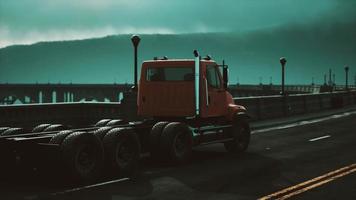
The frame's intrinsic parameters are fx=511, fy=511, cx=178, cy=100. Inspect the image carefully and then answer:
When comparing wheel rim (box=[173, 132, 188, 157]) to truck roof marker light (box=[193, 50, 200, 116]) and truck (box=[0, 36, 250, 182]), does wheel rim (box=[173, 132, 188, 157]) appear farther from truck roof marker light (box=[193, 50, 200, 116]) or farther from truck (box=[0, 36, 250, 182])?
truck roof marker light (box=[193, 50, 200, 116])

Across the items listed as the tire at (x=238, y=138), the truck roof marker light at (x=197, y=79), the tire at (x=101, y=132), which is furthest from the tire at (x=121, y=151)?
the tire at (x=238, y=138)

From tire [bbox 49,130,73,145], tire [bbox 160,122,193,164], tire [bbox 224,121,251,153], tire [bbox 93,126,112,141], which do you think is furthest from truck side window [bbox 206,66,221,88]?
tire [bbox 49,130,73,145]

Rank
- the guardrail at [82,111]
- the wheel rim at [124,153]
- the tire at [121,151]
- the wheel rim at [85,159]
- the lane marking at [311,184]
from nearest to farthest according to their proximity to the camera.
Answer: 1. the lane marking at [311,184]
2. the wheel rim at [85,159]
3. the tire at [121,151]
4. the wheel rim at [124,153]
5. the guardrail at [82,111]

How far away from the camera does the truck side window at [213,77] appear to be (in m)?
14.9

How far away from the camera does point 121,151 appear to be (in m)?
12.1

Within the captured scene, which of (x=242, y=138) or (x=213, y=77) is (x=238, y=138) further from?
(x=213, y=77)

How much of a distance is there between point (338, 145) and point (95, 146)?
10.2 m

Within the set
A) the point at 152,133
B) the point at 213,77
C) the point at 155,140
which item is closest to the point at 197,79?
the point at 213,77

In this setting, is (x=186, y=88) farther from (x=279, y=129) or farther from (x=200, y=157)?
(x=279, y=129)

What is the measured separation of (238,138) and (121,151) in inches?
206

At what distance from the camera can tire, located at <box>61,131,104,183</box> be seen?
411 inches

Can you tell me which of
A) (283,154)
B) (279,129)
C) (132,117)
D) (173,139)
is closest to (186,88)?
(173,139)

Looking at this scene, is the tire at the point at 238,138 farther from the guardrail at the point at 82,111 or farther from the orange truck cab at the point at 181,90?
the guardrail at the point at 82,111

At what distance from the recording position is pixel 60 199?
30.5ft
